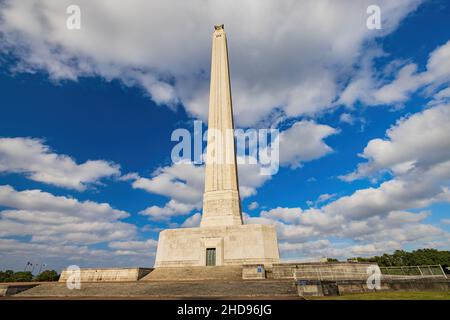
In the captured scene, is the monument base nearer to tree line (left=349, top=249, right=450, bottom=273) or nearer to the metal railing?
the metal railing

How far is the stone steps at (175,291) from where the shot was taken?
14.1 m

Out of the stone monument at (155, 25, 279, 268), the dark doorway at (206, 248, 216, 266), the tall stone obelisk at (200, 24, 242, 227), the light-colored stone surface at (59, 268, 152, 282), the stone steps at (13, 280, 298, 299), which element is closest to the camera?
the stone steps at (13, 280, 298, 299)

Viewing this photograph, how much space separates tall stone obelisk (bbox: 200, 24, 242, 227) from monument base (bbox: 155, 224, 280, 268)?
6.41 ft

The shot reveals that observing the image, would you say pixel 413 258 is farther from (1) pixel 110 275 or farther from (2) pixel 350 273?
(1) pixel 110 275

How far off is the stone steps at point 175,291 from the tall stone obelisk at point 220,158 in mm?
12634

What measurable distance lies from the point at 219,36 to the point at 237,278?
33.4 metres

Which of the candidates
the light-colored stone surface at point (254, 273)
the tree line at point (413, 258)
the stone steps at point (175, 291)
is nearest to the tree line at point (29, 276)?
the stone steps at point (175, 291)

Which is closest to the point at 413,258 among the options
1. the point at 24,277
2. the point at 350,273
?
the point at 350,273

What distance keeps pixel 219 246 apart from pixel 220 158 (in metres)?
10.4

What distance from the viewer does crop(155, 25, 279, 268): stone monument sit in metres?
26.7

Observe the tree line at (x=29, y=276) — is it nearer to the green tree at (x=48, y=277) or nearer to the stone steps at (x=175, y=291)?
the green tree at (x=48, y=277)

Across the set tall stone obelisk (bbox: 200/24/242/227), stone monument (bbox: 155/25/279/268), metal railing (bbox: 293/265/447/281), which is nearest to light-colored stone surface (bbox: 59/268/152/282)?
stone monument (bbox: 155/25/279/268)

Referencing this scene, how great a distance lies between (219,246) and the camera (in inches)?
1065
